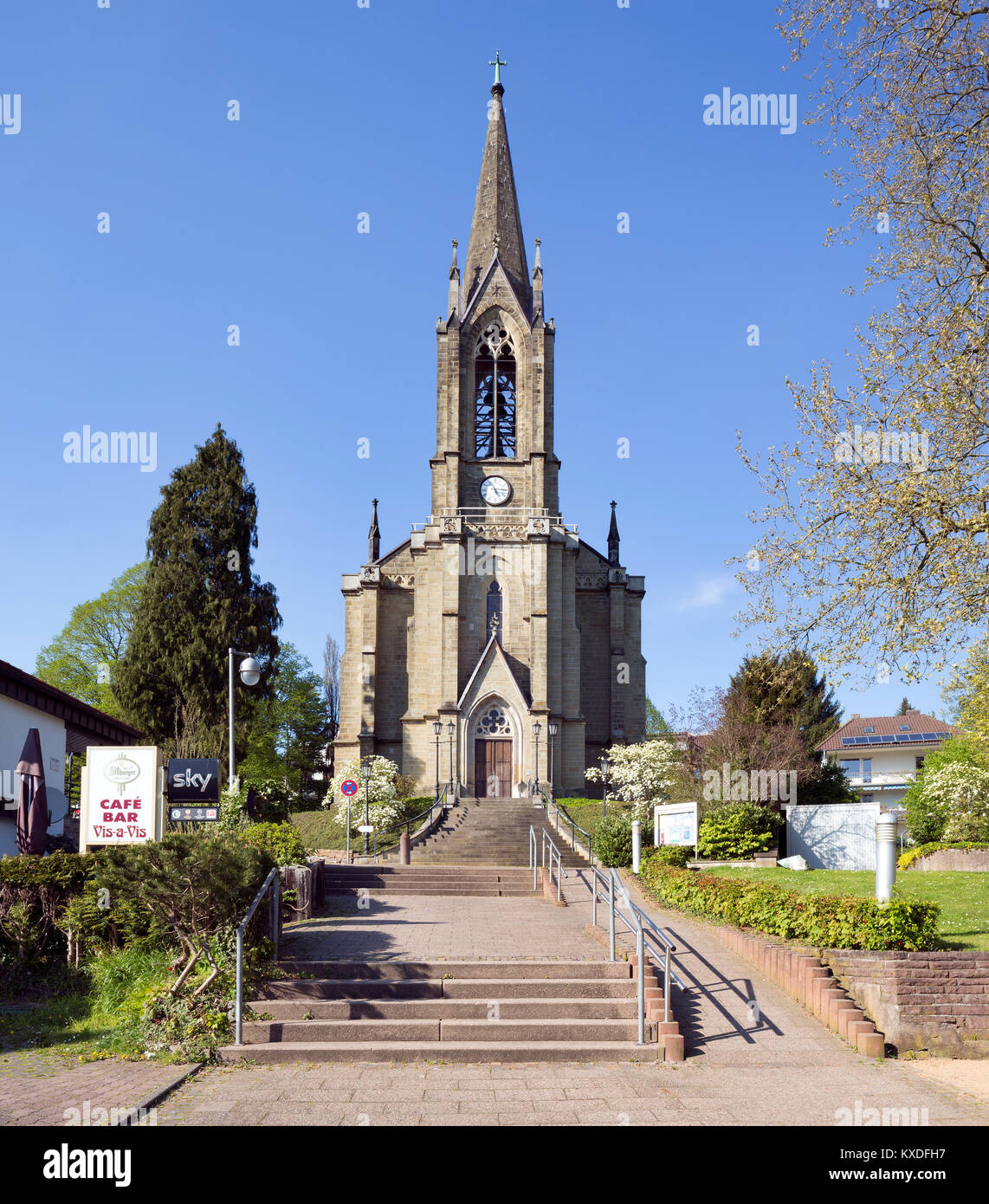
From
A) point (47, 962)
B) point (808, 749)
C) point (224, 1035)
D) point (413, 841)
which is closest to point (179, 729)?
point (413, 841)

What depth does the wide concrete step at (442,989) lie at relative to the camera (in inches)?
430

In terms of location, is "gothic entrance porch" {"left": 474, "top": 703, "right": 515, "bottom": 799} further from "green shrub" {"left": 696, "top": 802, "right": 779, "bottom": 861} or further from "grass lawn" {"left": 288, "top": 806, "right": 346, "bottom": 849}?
"green shrub" {"left": 696, "top": 802, "right": 779, "bottom": 861}

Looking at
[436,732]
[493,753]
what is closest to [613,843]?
[436,732]

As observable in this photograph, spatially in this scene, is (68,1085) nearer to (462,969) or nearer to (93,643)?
(462,969)

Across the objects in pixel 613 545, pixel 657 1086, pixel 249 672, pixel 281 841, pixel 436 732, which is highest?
pixel 613 545

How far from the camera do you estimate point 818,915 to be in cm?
1247

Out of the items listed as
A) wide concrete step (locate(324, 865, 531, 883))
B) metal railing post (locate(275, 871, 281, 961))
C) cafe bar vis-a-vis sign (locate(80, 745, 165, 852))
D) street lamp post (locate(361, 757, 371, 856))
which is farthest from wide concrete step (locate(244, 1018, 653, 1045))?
street lamp post (locate(361, 757, 371, 856))

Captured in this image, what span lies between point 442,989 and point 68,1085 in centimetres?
395

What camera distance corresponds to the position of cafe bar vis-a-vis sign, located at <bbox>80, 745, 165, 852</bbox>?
1321 centimetres

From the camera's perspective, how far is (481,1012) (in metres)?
10.8

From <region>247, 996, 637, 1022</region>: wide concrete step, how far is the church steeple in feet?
147

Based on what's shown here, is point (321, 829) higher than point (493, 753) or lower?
lower

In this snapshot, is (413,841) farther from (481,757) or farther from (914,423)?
(914,423)
